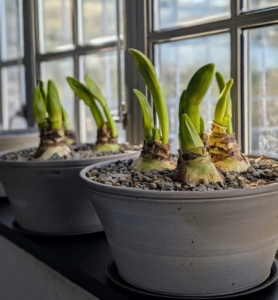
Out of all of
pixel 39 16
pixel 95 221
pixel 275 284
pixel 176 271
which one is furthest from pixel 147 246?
pixel 39 16

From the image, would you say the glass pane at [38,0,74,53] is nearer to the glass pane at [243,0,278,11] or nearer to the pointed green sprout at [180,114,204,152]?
the glass pane at [243,0,278,11]

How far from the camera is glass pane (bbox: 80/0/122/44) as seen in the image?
1.06 meters

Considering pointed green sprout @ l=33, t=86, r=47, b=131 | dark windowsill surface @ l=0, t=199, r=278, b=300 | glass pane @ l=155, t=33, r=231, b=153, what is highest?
glass pane @ l=155, t=33, r=231, b=153

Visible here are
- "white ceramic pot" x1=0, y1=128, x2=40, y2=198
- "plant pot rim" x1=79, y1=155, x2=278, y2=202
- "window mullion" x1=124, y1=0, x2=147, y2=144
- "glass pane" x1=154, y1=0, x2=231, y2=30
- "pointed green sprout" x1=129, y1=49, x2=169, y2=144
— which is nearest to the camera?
"plant pot rim" x1=79, y1=155, x2=278, y2=202

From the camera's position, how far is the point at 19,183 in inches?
27.9

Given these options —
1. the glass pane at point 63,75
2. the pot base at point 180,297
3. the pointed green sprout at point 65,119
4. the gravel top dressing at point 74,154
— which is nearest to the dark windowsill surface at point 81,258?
the pot base at point 180,297

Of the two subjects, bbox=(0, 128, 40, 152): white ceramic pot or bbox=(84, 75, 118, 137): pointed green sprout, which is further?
bbox=(0, 128, 40, 152): white ceramic pot

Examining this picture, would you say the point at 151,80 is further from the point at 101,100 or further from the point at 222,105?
the point at 101,100

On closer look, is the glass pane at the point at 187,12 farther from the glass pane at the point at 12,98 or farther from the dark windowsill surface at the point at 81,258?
the glass pane at the point at 12,98

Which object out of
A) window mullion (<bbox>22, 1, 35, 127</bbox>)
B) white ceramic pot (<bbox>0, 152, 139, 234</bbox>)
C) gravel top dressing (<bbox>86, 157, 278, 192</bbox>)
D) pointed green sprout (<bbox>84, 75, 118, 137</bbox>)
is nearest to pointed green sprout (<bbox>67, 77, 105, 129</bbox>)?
pointed green sprout (<bbox>84, 75, 118, 137</bbox>)

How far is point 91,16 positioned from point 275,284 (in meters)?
0.82

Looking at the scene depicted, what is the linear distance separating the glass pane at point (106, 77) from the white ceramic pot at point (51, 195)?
0.33 meters

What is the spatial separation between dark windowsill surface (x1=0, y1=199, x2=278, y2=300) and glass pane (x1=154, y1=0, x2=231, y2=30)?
428 mm

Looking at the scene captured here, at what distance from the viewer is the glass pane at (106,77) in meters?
1.05
